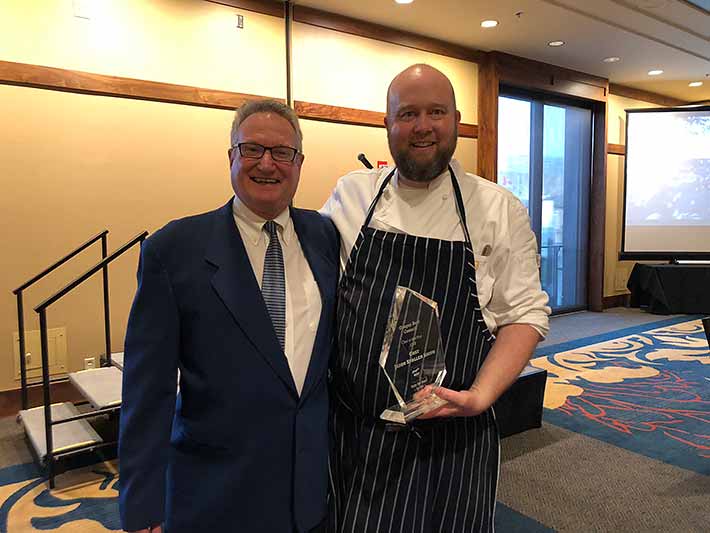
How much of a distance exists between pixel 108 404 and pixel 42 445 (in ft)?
1.18

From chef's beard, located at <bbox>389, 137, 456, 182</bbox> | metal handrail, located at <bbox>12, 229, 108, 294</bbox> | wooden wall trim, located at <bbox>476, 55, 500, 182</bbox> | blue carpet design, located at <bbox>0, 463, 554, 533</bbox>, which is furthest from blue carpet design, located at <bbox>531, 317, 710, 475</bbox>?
metal handrail, located at <bbox>12, 229, 108, 294</bbox>

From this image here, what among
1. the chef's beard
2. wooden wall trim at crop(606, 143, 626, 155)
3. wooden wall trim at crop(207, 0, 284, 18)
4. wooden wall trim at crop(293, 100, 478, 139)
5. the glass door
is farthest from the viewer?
wooden wall trim at crop(606, 143, 626, 155)

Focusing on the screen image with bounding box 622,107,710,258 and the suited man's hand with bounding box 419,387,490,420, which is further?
the screen image with bounding box 622,107,710,258

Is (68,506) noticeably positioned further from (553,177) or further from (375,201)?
(553,177)

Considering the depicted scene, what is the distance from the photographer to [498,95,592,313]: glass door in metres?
6.73

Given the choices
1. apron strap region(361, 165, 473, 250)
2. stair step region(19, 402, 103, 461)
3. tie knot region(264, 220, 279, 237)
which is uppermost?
apron strap region(361, 165, 473, 250)

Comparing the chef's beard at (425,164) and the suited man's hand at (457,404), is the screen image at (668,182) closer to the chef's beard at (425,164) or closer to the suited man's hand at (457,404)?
the chef's beard at (425,164)

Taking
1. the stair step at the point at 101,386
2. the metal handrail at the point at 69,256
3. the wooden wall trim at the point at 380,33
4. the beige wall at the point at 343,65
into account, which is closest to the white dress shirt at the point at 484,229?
the stair step at the point at 101,386

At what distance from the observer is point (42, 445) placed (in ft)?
9.43

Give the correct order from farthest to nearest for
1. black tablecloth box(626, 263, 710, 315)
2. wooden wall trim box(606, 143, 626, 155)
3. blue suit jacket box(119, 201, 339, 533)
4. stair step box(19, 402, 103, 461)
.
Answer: wooden wall trim box(606, 143, 626, 155) → black tablecloth box(626, 263, 710, 315) → stair step box(19, 402, 103, 461) → blue suit jacket box(119, 201, 339, 533)

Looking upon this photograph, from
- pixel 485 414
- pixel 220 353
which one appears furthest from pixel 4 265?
pixel 485 414

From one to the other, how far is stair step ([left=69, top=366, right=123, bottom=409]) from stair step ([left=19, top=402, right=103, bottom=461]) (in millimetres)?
161

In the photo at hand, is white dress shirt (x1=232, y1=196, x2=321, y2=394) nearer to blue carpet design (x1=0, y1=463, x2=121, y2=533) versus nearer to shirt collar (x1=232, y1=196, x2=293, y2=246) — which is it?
shirt collar (x1=232, y1=196, x2=293, y2=246)

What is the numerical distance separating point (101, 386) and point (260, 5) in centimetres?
304
